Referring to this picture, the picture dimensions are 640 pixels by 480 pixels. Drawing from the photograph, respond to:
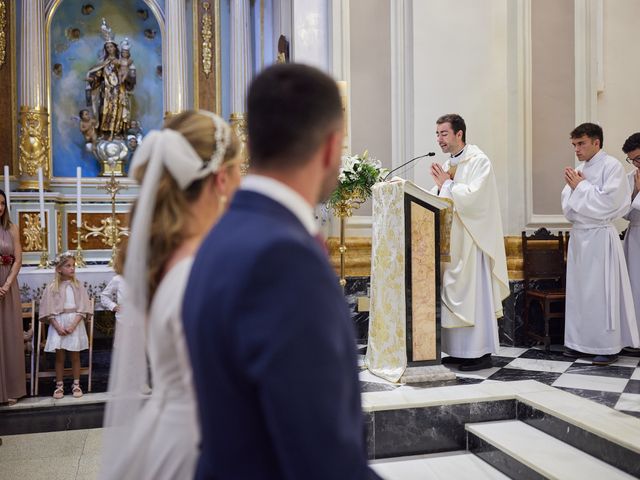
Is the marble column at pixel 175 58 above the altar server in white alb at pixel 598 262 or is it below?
above

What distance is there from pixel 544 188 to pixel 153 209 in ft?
20.7

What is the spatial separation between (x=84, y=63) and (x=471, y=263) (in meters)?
6.82

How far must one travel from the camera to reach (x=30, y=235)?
26.3 ft

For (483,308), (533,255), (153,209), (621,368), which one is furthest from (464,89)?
(153,209)

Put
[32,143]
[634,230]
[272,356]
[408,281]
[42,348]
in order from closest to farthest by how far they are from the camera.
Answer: [272,356] → [408,281] → [634,230] → [42,348] → [32,143]

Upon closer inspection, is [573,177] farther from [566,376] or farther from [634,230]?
[566,376]

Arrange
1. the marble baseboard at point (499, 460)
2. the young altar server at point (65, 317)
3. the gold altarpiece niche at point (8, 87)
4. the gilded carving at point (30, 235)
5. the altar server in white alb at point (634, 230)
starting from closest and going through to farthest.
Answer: the marble baseboard at point (499, 460), the young altar server at point (65, 317), the altar server in white alb at point (634, 230), the gilded carving at point (30, 235), the gold altarpiece niche at point (8, 87)

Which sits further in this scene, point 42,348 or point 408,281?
point 42,348

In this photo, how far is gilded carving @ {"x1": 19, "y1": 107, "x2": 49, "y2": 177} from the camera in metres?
8.33

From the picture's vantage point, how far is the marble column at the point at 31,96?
8.34 meters

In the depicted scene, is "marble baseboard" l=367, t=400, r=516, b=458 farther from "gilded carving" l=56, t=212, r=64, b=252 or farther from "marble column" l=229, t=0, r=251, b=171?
"marble column" l=229, t=0, r=251, b=171

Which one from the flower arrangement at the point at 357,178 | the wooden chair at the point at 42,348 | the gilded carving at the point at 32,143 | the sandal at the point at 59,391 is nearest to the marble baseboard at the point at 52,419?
the sandal at the point at 59,391

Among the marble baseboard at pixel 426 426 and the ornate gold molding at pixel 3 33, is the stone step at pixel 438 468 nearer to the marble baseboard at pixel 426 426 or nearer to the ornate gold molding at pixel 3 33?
the marble baseboard at pixel 426 426

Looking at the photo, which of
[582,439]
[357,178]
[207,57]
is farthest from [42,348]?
[207,57]
